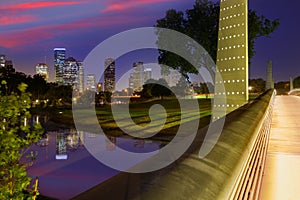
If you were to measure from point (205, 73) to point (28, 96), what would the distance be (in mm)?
20213

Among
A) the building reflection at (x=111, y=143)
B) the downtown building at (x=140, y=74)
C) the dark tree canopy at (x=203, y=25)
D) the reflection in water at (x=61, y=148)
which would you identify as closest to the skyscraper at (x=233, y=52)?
the building reflection at (x=111, y=143)

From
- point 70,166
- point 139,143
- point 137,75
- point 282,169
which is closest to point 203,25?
point 139,143

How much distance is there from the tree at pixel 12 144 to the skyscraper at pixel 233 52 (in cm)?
826

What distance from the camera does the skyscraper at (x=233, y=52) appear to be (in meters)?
10.2

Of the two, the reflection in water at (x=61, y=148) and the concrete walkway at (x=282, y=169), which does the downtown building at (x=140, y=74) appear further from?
the concrete walkway at (x=282, y=169)

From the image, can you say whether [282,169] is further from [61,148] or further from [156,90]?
[156,90]

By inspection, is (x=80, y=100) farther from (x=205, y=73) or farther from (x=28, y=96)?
(x=28, y=96)

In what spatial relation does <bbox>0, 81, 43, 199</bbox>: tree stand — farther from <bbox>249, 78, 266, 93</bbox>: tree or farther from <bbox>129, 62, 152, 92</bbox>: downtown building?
<bbox>249, 78, 266, 93</bbox>: tree

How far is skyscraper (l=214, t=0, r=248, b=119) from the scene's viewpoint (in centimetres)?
1020

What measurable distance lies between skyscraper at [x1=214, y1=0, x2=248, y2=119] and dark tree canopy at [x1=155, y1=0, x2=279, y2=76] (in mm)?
10967

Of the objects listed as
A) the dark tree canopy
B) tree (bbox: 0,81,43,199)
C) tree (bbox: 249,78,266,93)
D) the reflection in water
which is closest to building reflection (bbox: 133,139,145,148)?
the reflection in water

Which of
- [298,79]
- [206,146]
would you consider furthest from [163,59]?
[298,79]

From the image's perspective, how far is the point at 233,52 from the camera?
34.0 ft

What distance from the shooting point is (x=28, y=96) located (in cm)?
336
